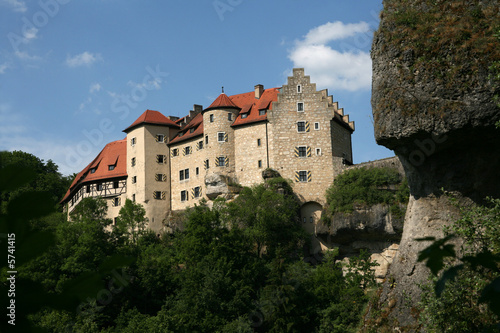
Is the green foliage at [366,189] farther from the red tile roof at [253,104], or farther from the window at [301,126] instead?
the red tile roof at [253,104]

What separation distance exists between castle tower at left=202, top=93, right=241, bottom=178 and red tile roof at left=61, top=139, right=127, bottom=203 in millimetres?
9151

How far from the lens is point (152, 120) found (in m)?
51.0

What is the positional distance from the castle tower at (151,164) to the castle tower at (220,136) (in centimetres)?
494

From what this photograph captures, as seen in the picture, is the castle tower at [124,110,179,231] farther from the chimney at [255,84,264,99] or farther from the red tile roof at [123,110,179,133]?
the chimney at [255,84,264,99]

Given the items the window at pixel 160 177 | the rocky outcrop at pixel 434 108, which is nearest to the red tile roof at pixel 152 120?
the window at pixel 160 177

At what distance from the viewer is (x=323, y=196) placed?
139 feet

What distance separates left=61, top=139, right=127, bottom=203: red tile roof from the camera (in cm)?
5150

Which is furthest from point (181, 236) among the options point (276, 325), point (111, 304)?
point (276, 325)

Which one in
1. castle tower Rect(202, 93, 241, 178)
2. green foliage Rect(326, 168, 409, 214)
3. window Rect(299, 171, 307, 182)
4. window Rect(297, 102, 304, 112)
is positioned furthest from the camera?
castle tower Rect(202, 93, 241, 178)

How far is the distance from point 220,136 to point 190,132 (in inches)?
169

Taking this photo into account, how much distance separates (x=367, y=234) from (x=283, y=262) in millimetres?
6087

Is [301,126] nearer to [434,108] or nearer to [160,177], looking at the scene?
[160,177]

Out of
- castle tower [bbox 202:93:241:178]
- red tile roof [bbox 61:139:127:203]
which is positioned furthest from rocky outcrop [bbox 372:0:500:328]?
red tile roof [bbox 61:139:127:203]

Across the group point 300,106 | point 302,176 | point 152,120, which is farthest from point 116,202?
point 300,106
